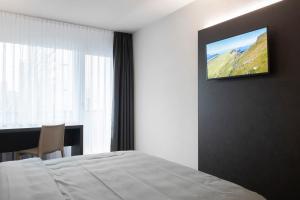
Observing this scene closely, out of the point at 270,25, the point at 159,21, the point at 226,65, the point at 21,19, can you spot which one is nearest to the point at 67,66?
the point at 21,19

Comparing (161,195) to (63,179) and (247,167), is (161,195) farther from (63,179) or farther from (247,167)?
(247,167)

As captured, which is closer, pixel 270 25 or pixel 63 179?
pixel 63 179

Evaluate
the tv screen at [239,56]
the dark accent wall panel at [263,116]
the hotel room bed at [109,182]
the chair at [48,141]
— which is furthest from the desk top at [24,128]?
the tv screen at [239,56]

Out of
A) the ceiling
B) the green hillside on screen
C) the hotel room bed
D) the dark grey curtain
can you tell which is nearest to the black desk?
the dark grey curtain

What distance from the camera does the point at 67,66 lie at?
13.4ft

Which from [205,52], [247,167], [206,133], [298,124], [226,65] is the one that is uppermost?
[205,52]

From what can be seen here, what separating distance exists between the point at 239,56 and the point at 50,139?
2773 mm

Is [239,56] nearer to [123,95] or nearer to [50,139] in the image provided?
[123,95]

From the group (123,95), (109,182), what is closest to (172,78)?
(123,95)

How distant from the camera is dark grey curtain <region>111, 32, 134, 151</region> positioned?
4406mm

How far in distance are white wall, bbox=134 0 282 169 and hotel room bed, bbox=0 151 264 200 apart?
137 cm

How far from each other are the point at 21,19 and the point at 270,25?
357 centimetres

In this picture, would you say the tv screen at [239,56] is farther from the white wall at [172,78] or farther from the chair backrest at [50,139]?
the chair backrest at [50,139]

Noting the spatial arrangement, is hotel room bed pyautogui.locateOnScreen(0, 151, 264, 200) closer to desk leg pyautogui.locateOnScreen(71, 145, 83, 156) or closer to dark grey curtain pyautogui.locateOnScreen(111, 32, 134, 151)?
desk leg pyautogui.locateOnScreen(71, 145, 83, 156)
